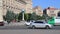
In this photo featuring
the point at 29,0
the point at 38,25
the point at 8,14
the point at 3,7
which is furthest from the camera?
the point at 29,0

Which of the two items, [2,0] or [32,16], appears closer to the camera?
[2,0]

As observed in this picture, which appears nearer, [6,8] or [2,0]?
[2,0]

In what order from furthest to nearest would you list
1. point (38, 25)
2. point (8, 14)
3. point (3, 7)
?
point (3, 7) → point (8, 14) → point (38, 25)

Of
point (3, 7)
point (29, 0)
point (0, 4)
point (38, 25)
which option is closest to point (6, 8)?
point (3, 7)

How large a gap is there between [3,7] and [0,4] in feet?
19.4

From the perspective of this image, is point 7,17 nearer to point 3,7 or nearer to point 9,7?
point 3,7

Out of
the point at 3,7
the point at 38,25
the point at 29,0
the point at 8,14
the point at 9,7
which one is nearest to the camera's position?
the point at 38,25

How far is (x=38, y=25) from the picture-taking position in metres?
31.2

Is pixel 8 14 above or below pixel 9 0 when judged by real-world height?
below

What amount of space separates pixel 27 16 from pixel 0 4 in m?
31.9

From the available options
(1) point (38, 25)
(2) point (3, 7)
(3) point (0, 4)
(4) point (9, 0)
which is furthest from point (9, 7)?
(1) point (38, 25)

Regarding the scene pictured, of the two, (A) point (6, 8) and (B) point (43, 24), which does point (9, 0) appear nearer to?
(A) point (6, 8)

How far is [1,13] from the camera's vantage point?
3177 inches

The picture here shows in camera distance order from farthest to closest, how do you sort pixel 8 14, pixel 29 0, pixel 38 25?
pixel 29 0 < pixel 8 14 < pixel 38 25
